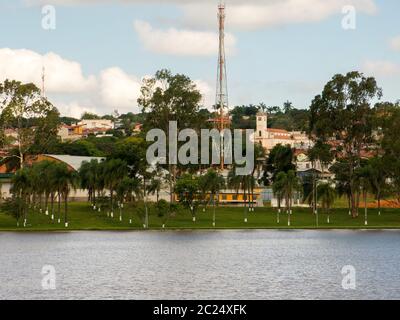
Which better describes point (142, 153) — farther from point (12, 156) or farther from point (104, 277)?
point (104, 277)

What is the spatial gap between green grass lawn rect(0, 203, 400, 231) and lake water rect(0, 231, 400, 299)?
4125 mm

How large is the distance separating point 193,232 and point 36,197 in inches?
1354

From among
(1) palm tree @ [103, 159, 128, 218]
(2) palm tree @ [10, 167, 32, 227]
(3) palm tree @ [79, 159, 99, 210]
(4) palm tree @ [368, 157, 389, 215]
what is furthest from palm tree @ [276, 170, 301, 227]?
(2) palm tree @ [10, 167, 32, 227]

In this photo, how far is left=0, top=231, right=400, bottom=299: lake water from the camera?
68.3 m

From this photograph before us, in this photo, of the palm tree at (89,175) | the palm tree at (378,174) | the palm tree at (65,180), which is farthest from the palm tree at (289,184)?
the palm tree at (65,180)

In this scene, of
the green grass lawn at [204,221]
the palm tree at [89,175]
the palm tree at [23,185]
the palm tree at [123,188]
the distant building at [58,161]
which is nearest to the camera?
the palm tree at [23,185]

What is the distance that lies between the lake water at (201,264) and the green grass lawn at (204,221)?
4125 millimetres

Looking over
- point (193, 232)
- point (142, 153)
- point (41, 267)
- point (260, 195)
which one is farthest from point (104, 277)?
point (260, 195)

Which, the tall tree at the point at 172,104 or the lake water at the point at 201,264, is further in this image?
the tall tree at the point at 172,104

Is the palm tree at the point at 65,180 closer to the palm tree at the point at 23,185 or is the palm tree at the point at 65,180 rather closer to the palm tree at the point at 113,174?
the palm tree at the point at 23,185

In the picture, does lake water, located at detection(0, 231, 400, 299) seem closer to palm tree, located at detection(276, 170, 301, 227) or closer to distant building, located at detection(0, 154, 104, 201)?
palm tree, located at detection(276, 170, 301, 227)

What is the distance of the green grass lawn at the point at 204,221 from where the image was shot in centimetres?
12838

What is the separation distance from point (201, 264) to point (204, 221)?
153 feet

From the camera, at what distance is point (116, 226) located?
130125mm
